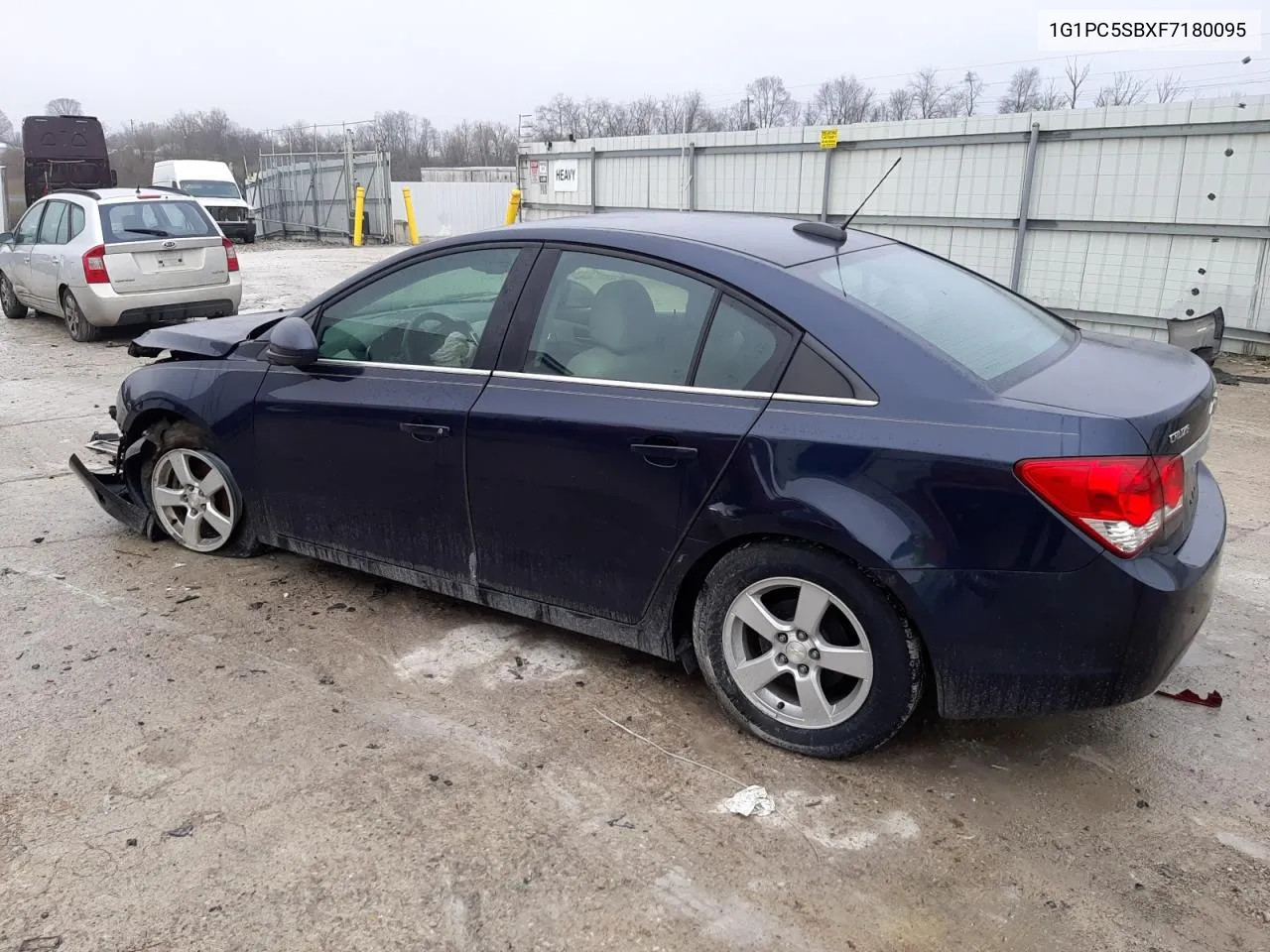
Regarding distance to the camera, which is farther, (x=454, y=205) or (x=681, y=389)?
(x=454, y=205)

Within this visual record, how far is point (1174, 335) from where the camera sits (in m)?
9.20

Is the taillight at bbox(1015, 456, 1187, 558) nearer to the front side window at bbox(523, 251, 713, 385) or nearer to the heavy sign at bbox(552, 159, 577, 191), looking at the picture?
the front side window at bbox(523, 251, 713, 385)

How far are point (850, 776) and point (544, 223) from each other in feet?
7.36

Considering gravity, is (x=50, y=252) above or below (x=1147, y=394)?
below

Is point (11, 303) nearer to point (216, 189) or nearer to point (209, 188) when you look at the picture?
point (209, 188)

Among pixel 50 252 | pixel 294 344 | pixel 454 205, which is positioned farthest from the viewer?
pixel 454 205

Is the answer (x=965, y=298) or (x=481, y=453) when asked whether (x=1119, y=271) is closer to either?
(x=965, y=298)

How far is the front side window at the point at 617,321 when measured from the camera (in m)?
3.22

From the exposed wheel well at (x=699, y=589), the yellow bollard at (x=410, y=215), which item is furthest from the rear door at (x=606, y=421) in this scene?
the yellow bollard at (x=410, y=215)

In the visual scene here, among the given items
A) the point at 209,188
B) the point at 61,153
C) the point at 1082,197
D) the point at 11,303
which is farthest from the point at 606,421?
the point at 209,188

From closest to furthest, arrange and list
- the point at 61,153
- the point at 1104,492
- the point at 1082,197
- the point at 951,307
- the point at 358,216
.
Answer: the point at 1104,492, the point at 951,307, the point at 1082,197, the point at 61,153, the point at 358,216

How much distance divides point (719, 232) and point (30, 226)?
453 inches

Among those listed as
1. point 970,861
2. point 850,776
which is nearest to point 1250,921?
point 970,861

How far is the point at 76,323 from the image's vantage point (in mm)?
11266
